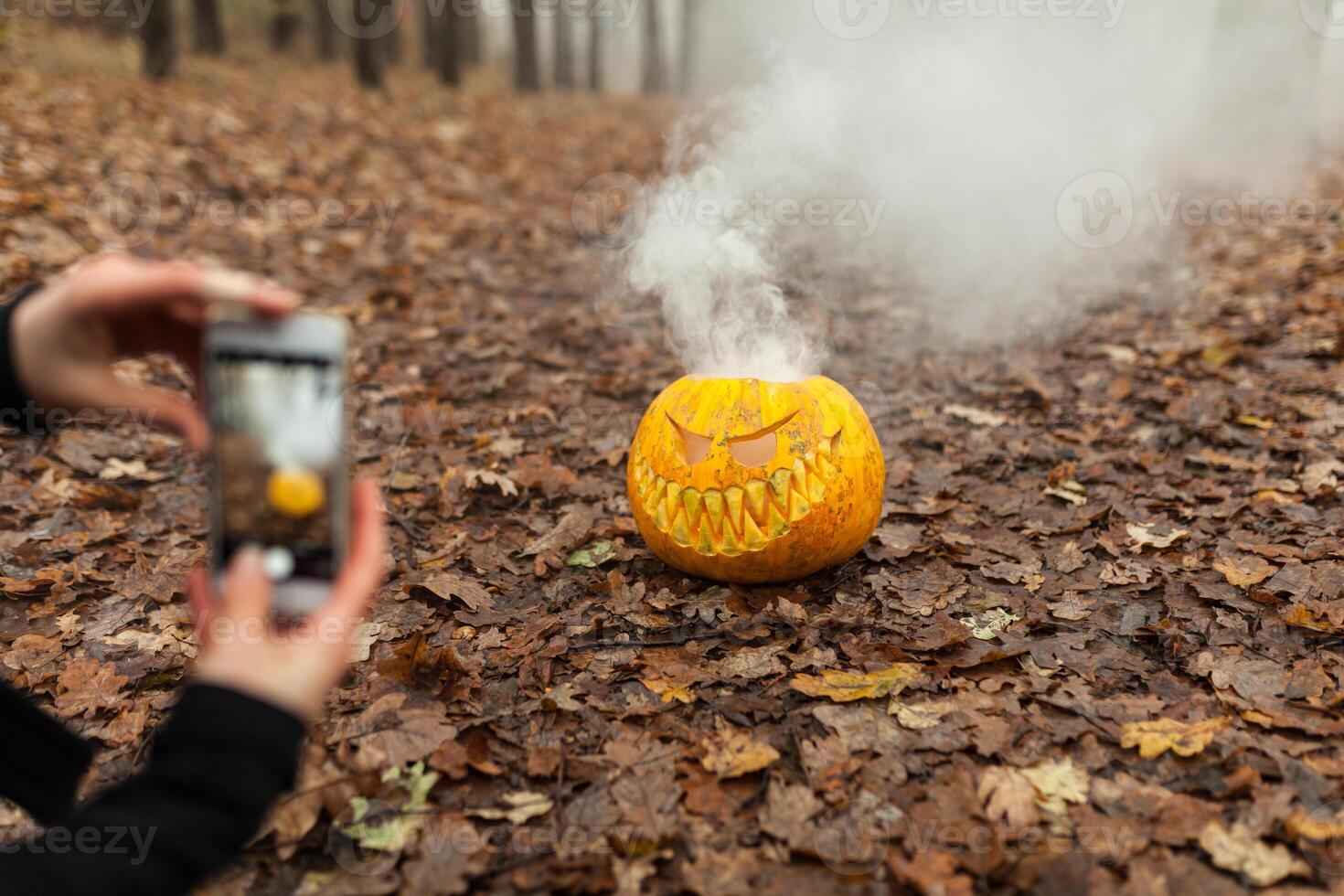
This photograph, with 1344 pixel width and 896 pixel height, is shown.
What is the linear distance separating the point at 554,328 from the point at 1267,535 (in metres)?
5.42

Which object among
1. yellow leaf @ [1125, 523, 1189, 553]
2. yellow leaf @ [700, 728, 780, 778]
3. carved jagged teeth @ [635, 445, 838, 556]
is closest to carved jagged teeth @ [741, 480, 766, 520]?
carved jagged teeth @ [635, 445, 838, 556]

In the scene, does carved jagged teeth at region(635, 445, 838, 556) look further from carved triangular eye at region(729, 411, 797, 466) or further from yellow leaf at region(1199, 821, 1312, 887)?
Answer: yellow leaf at region(1199, 821, 1312, 887)

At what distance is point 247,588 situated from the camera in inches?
57.6

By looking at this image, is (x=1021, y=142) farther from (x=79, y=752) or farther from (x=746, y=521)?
(x=79, y=752)

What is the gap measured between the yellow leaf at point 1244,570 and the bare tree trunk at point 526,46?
2292 centimetres

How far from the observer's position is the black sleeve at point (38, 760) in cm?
220
